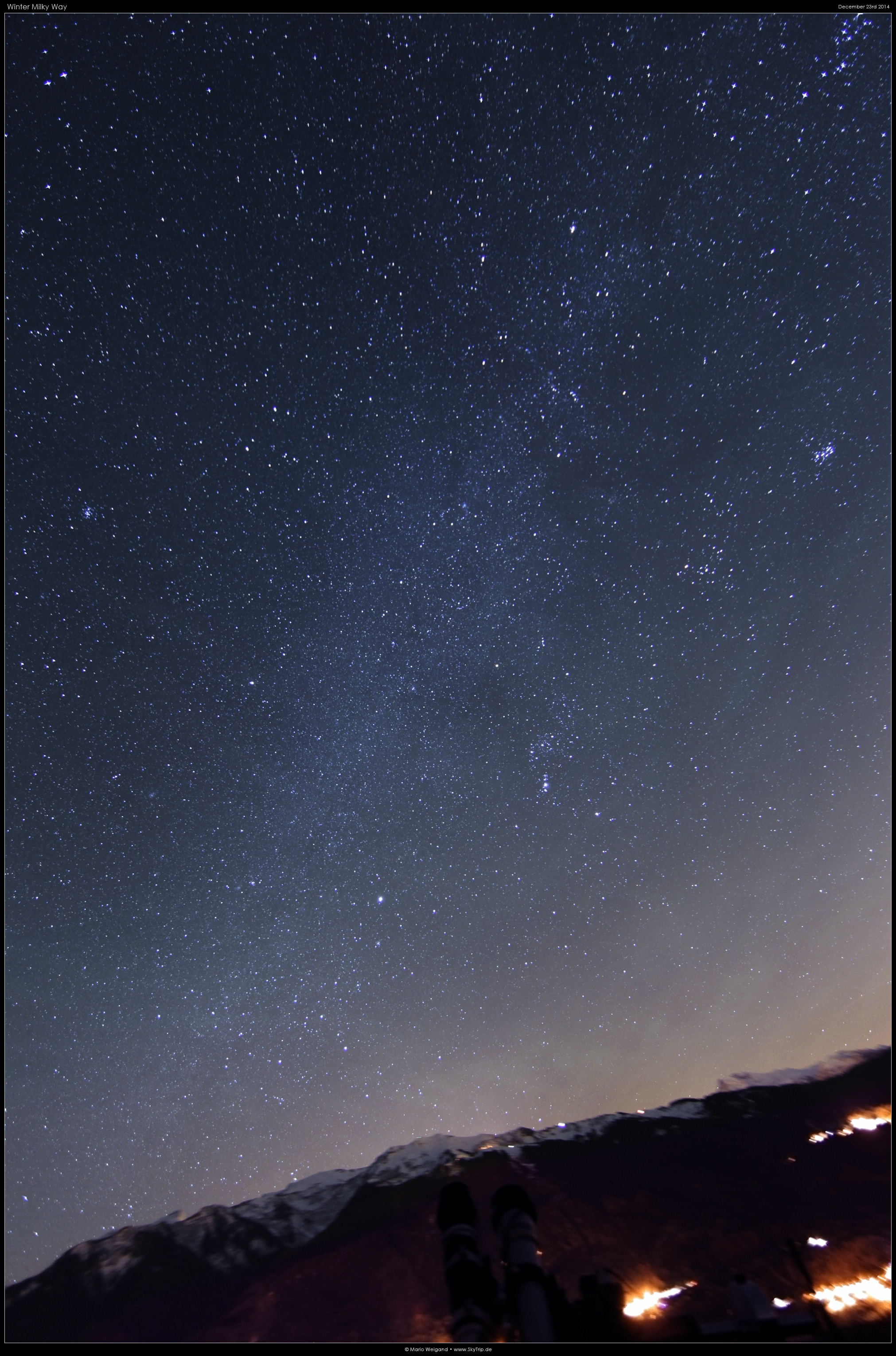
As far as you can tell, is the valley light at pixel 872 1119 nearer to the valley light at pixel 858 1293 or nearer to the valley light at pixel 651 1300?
the valley light at pixel 858 1293

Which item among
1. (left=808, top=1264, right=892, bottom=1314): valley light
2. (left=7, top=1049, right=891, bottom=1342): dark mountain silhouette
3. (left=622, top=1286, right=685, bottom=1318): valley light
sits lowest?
(left=808, top=1264, right=892, bottom=1314): valley light

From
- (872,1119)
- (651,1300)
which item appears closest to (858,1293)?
(872,1119)

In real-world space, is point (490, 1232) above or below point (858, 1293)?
above

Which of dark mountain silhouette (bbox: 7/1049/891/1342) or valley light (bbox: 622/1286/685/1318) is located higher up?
dark mountain silhouette (bbox: 7/1049/891/1342)

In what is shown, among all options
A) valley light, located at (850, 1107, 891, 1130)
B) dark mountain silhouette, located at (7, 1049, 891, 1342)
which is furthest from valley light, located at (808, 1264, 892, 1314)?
valley light, located at (850, 1107, 891, 1130)

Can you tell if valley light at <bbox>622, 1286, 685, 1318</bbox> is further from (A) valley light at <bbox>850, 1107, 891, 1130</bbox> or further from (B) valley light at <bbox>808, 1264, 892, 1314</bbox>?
(A) valley light at <bbox>850, 1107, 891, 1130</bbox>

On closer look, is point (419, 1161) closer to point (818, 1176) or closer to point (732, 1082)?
point (732, 1082)

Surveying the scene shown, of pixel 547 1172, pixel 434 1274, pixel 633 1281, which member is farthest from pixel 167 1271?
pixel 633 1281

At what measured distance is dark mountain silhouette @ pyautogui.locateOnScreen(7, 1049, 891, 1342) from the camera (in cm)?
1891

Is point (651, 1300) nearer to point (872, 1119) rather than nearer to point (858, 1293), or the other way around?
point (858, 1293)

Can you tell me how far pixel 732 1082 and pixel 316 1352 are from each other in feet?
46.0

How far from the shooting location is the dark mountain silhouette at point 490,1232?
18.9m

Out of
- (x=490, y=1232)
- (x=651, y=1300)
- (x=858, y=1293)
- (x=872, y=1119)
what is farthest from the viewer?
(x=490, y=1232)

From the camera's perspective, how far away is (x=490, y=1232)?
21578 mm
